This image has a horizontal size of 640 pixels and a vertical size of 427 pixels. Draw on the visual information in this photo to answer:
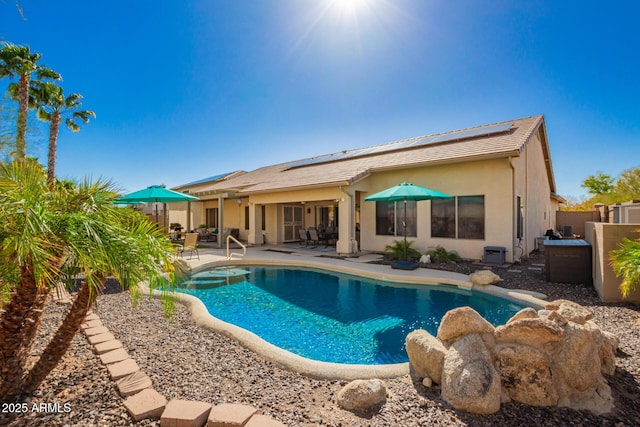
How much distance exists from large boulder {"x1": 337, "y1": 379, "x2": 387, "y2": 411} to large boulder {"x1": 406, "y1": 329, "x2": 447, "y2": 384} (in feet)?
2.26

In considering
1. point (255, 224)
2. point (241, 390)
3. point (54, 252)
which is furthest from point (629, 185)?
point (54, 252)

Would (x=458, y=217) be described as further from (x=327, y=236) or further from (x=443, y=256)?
(x=327, y=236)

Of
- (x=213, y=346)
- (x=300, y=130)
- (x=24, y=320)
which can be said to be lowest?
(x=213, y=346)

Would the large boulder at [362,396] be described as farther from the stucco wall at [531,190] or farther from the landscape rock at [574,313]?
the stucco wall at [531,190]

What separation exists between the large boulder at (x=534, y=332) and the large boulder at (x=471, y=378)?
36 centimetres

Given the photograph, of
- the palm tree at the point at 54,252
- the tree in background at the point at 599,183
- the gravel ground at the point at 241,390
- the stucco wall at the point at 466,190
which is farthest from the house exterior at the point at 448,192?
the tree in background at the point at 599,183

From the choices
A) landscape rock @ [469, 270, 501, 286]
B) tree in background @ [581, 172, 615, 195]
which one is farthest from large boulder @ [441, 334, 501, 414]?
tree in background @ [581, 172, 615, 195]

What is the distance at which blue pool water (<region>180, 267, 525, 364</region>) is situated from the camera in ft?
17.8

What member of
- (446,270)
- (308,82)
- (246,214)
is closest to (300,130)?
(308,82)

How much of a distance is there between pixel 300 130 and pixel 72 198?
18937 millimetres

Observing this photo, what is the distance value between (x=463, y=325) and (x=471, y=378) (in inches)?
26.0

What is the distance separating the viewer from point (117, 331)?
5.07 meters

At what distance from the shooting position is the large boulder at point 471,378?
2949mm

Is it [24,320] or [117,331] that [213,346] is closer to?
[117,331]
